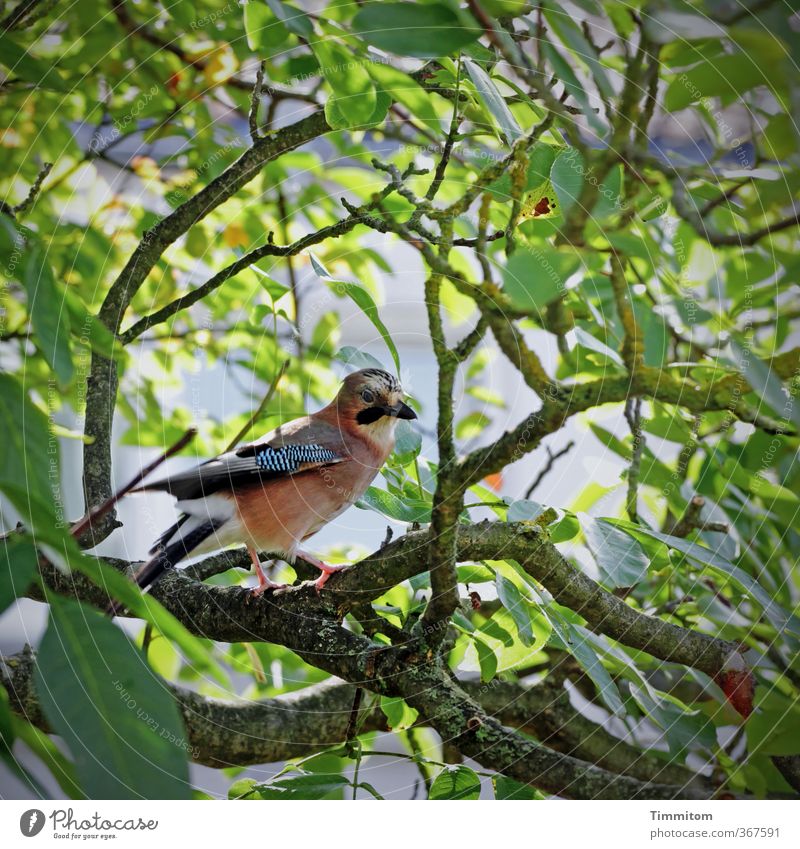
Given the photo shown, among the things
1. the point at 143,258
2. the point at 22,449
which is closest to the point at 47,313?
the point at 22,449

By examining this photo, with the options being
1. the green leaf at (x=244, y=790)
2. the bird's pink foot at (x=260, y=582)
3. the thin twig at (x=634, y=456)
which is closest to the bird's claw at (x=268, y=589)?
the bird's pink foot at (x=260, y=582)

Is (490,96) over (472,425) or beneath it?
over

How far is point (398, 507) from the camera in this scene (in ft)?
1.50

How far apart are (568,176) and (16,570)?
1.03 feet

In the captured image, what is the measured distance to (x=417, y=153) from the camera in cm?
51

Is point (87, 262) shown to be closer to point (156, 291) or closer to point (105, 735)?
point (156, 291)

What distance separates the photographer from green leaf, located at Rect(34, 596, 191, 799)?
23 cm

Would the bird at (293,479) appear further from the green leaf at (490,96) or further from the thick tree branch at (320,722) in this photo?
the green leaf at (490,96)

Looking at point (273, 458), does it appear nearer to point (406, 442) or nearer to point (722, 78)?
point (406, 442)

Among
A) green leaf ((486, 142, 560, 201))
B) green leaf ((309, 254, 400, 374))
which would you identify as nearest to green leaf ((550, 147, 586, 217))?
green leaf ((486, 142, 560, 201))

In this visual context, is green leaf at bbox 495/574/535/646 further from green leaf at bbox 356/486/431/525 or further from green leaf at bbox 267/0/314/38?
green leaf at bbox 267/0/314/38

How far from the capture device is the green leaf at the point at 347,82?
37 centimetres

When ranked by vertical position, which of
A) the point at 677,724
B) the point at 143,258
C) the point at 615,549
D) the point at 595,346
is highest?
the point at 143,258

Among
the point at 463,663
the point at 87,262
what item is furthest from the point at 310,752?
the point at 87,262
